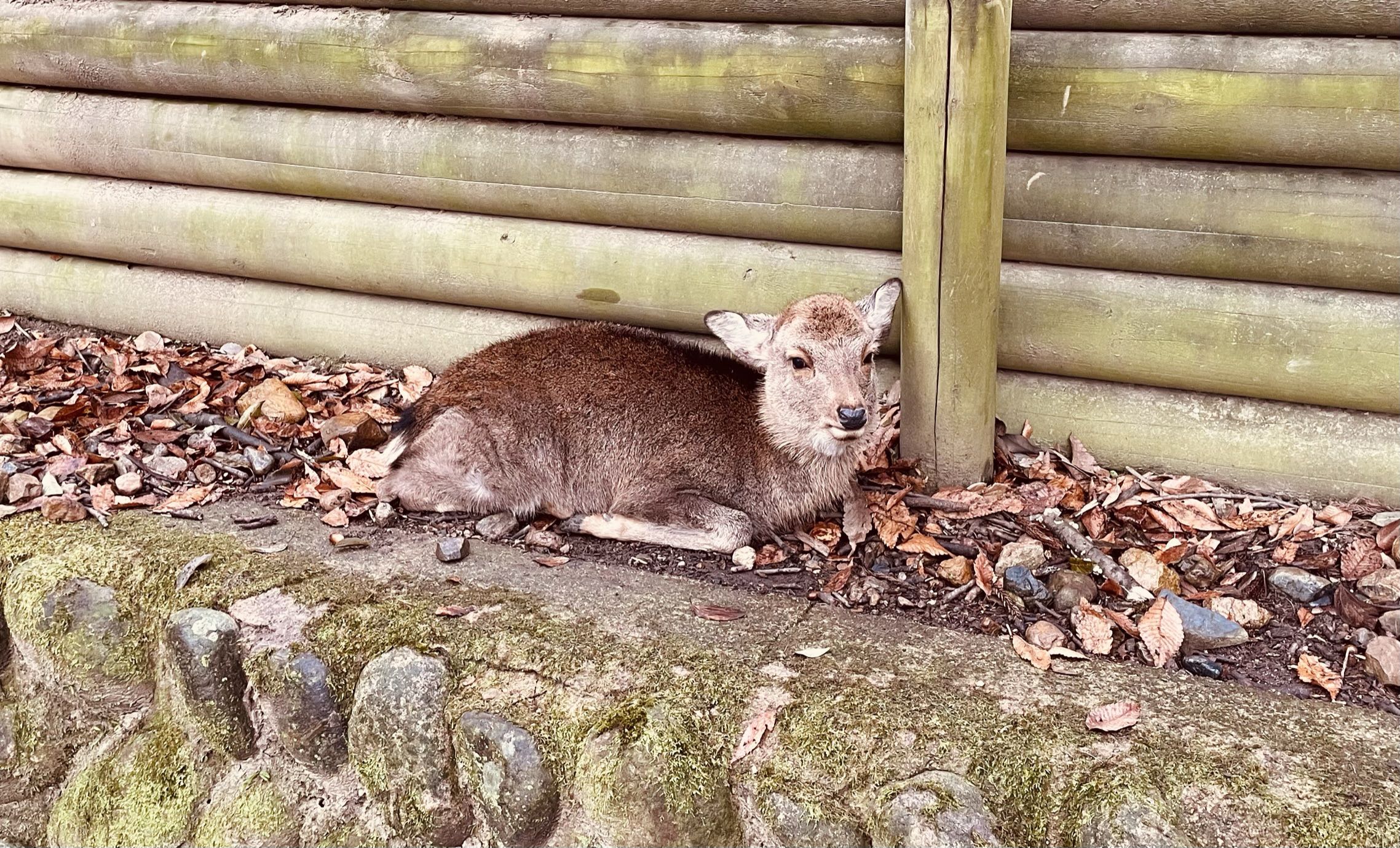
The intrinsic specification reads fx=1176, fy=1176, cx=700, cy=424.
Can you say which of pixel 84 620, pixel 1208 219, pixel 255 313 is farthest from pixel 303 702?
pixel 1208 219

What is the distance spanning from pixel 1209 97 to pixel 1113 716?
2.70 metres

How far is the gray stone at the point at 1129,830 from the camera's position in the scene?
3518 millimetres

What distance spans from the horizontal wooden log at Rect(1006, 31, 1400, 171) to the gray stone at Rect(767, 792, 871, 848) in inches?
125

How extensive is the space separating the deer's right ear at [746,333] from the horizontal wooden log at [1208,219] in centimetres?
122

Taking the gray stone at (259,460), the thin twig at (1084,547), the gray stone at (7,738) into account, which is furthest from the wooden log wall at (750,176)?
the gray stone at (7,738)

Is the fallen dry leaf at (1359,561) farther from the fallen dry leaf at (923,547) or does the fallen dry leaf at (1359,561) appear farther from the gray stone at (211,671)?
the gray stone at (211,671)

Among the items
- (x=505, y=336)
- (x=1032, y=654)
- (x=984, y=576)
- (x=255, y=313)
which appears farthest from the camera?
(x=255, y=313)

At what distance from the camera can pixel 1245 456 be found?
17.9 ft

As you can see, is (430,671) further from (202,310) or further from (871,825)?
(202,310)

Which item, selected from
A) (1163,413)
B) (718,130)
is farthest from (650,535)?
(1163,413)

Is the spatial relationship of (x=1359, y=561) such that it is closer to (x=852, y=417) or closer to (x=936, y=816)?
(x=852, y=417)

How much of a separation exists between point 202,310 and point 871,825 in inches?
213

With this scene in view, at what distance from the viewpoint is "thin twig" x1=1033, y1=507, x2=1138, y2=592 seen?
4.91m

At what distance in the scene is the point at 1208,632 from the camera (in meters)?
4.52
